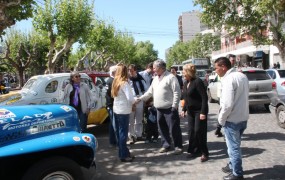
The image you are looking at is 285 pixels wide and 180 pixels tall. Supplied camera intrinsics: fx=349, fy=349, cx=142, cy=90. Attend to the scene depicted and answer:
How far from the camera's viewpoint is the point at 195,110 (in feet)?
21.5

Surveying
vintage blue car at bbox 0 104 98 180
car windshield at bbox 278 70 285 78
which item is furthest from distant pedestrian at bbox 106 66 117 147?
car windshield at bbox 278 70 285 78

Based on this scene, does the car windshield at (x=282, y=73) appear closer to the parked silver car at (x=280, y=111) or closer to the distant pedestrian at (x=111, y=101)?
the parked silver car at (x=280, y=111)

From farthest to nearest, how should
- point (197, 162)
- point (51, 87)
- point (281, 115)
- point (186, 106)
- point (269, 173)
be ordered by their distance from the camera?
point (281, 115)
point (51, 87)
point (186, 106)
point (197, 162)
point (269, 173)

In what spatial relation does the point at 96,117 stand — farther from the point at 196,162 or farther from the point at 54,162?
the point at 54,162

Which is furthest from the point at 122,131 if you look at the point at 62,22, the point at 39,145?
the point at 62,22

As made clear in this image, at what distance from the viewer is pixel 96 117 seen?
9.58 metres

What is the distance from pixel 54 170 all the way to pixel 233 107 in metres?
2.58

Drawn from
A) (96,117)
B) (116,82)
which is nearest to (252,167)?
(116,82)

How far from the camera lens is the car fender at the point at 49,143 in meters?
3.88

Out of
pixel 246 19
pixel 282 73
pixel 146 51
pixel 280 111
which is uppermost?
pixel 146 51

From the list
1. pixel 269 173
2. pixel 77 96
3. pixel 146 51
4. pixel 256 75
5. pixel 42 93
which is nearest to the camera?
pixel 269 173

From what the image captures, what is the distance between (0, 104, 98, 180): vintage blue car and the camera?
3971mm

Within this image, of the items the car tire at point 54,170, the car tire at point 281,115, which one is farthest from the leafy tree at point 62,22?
the car tire at point 54,170

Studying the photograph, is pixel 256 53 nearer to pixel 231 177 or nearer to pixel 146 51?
pixel 231 177
